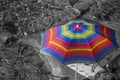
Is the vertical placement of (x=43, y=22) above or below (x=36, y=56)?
above

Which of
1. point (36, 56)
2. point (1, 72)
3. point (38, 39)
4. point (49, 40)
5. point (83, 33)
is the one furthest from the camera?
point (38, 39)

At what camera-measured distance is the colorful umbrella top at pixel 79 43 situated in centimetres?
662

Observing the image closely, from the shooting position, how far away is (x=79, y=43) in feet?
21.6

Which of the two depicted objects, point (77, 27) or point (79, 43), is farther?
point (77, 27)

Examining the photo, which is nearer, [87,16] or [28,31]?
[28,31]

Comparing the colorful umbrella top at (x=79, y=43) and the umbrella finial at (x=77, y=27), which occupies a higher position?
the umbrella finial at (x=77, y=27)

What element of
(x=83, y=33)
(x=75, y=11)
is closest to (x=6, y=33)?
(x=75, y=11)

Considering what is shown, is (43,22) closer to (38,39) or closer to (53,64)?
(38,39)

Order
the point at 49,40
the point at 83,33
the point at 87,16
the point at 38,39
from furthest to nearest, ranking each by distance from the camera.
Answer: the point at 87,16 → the point at 38,39 → the point at 49,40 → the point at 83,33

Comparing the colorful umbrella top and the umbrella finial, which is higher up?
the umbrella finial

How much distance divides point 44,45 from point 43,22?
4.86m

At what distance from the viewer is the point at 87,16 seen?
1232cm

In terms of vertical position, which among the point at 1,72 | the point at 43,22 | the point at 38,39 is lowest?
the point at 1,72

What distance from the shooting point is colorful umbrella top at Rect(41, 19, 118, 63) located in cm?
662
